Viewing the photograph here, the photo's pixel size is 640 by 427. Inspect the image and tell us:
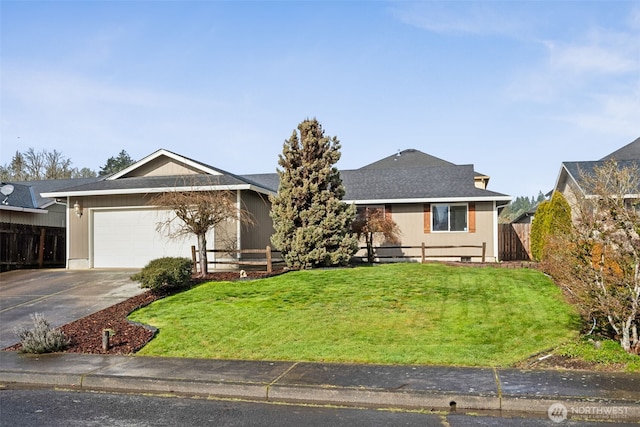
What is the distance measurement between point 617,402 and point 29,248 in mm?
21464

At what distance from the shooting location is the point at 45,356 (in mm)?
9312

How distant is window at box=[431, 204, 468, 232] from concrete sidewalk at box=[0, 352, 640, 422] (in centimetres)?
1524

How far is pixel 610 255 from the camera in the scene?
828cm

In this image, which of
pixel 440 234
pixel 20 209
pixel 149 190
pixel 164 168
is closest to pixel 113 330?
pixel 149 190

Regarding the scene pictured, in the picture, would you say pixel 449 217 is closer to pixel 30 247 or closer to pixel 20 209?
pixel 30 247

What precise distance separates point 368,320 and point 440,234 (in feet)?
42.5

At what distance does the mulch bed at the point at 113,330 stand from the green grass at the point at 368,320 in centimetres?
32

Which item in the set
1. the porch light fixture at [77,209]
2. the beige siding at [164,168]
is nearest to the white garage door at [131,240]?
the porch light fixture at [77,209]

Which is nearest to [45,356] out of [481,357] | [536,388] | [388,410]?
[388,410]

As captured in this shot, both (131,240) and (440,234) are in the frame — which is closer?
(131,240)

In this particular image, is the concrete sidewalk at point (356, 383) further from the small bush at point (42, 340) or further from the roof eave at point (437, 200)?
the roof eave at point (437, 200)

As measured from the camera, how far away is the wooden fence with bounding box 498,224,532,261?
2466cm

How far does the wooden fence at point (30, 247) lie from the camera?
66.8 ft

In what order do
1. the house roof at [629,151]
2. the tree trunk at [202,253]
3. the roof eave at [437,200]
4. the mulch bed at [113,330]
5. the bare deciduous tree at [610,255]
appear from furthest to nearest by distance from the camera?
the house roof at [629,151]
the roof eave at [437,200]
the tree trunk at [202,253]
the mulch bed at [113,330]
the bare deciduous tree at [610,255]
